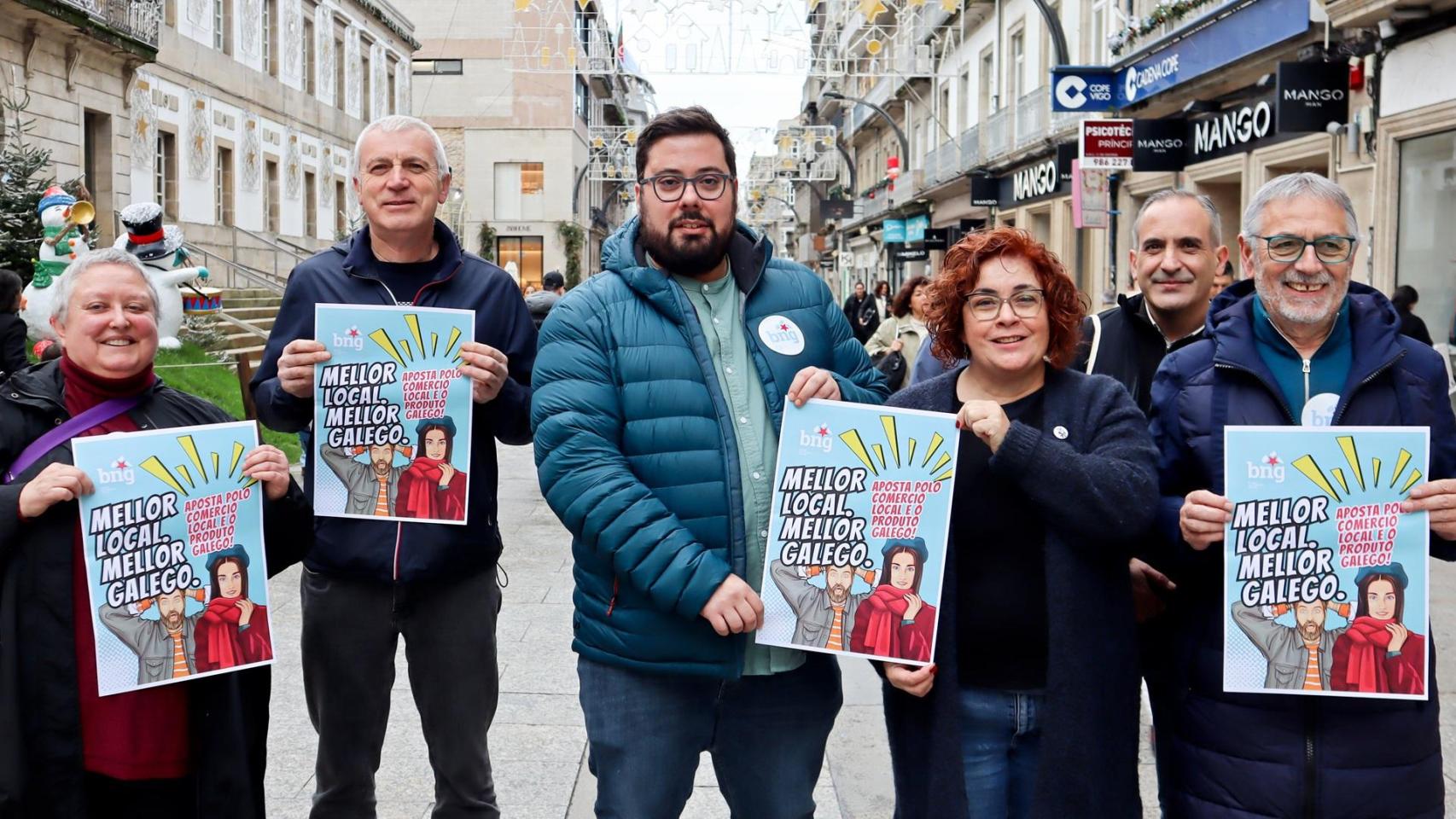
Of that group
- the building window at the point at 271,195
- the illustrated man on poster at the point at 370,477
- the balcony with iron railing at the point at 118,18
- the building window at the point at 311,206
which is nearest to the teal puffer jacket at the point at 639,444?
the illustrated man on poster at the point at 370,477

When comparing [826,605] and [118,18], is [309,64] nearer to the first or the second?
[118,18]

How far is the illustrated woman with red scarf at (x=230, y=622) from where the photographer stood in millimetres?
3250

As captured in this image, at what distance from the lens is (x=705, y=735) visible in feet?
11.1

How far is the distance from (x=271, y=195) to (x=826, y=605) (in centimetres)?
3304

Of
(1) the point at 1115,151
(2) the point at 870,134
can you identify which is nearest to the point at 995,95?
(1) the point at 1115,151

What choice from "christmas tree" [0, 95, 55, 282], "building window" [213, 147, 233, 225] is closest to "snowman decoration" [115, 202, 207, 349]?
"christmas tree" [0, 95, 55, 282]

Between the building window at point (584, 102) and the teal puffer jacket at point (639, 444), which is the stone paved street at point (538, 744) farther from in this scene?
the building window at point (584, 102)

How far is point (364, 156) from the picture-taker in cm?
379

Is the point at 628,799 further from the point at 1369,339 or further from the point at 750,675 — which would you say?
the point at 1369,339

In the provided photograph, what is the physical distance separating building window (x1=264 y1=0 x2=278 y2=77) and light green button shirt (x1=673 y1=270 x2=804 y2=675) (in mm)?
32358

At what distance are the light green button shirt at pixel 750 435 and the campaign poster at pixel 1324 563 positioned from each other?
104cm

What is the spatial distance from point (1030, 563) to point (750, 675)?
2.46 ft

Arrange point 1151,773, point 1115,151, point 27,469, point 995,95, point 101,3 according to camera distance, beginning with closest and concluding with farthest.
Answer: point 27,469 → point 1151,773 → point 1115,151 → point 101,3 → point 995,95

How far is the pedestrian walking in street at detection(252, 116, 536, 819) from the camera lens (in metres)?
3.75
